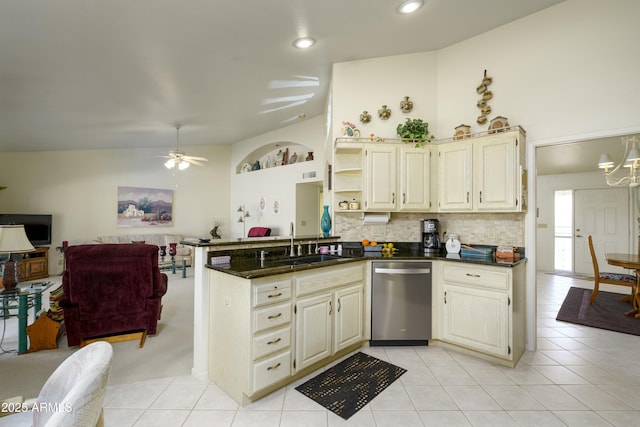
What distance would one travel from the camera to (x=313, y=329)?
2363mm

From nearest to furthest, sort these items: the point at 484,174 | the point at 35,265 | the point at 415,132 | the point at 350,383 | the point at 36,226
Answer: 1. the point at 350,383
2. the point at 484,174
3. the point at 415,132
4. the point at 35,265
5. the point at 36,226

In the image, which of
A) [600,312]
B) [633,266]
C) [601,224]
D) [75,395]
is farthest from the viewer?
[601,224]

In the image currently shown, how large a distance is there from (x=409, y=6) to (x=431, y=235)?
230 centimetres

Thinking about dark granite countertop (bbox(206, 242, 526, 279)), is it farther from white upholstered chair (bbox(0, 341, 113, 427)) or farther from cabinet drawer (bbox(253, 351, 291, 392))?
white upholstered chair (bbox(0, 341, 113, 427))


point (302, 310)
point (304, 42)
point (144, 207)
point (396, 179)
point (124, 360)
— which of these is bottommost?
point (124, 360)

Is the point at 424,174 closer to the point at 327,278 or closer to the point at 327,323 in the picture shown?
the point at 327,278

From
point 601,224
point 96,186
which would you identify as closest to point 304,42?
point 96,186

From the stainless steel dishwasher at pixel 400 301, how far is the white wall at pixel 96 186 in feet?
21.1

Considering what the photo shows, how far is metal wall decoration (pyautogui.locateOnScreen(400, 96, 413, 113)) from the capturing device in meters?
3.54

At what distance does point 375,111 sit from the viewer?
3596mm

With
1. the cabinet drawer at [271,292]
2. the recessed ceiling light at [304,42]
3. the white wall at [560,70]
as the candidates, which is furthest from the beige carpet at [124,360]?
the white wall at [560,70]

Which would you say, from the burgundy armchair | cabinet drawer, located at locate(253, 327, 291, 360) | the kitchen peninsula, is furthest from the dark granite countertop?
the burgundy armchair

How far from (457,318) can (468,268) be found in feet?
1.66

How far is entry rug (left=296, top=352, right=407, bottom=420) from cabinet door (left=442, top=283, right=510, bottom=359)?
0.72 metres
